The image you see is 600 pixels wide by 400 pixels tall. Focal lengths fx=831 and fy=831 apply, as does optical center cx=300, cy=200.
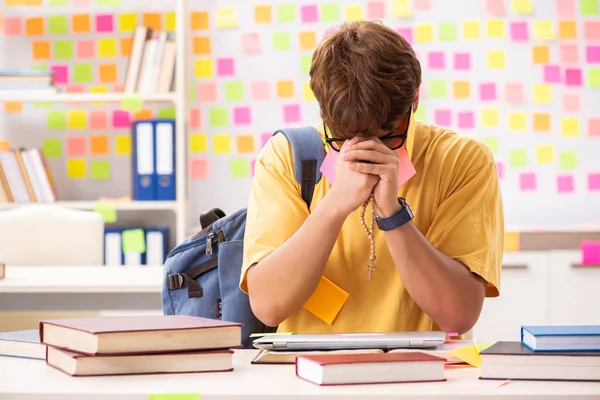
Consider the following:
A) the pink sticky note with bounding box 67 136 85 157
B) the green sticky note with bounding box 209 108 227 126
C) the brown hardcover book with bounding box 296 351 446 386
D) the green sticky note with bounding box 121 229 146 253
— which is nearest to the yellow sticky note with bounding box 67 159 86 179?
the pink sticky note with bounding box 67 136 85 157

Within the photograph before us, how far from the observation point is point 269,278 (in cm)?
145

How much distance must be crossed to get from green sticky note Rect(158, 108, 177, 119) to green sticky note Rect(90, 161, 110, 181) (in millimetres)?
367

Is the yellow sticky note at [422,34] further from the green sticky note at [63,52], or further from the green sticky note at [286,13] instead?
the green sticky note at [63,52]

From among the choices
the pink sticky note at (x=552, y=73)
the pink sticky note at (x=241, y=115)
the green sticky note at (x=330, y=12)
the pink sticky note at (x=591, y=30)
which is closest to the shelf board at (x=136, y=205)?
the pink sticky note at (x=241, y=115)

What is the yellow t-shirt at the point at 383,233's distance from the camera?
4.88 feet

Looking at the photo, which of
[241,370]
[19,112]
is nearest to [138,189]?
[19,112]

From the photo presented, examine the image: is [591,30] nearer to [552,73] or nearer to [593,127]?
[552,73]

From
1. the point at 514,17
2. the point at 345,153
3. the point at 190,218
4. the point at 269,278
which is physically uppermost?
the point at 514,17

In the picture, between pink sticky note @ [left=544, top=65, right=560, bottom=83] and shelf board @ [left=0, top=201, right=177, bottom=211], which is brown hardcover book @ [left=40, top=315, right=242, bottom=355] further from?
pink sticky note @ [left=544, top=65, right=560, bottom=83]

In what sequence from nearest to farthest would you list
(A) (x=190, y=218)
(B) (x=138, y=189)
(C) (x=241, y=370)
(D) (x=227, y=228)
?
(C) (x=241, y=370), (D) (x=227, y=228), (B) (x=138, y=189), (A) (x=190, y=218)

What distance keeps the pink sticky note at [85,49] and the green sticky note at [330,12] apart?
3.80ft

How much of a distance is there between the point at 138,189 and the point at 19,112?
835 millimetres

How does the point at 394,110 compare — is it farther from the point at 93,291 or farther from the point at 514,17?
the point at 514,17

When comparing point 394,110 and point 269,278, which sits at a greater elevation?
point 394,110
